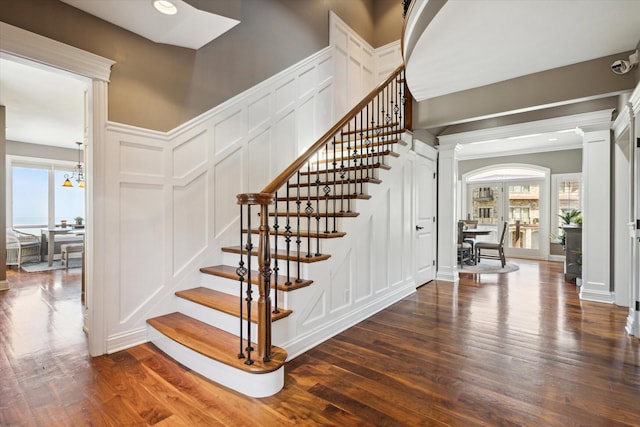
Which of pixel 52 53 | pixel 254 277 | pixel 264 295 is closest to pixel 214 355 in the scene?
pixel 264 295

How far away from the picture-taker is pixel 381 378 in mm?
2088

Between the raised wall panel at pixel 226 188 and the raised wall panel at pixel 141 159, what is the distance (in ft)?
1.84

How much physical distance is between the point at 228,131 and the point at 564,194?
7.93m

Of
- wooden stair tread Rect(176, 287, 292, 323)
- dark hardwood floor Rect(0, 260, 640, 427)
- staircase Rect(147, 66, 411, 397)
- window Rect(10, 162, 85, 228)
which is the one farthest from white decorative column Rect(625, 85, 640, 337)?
window Rect(10, 162, 85, 228)

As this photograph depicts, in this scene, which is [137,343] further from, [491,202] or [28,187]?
[491,202]

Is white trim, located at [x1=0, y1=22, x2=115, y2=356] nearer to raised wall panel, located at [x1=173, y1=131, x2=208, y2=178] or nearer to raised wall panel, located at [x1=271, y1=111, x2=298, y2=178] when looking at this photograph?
raised wall panel, located at [x1=173, y1=131, x2=208, y2=178]

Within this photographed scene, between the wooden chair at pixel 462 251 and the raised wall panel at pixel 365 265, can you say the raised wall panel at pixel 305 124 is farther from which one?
the wooden chair at pixel 462 251

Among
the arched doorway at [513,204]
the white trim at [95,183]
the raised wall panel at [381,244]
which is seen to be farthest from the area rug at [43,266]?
the arched doorway at [513,204]

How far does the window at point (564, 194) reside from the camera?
718 centimetres

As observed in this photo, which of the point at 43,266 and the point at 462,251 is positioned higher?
the point at 462,251

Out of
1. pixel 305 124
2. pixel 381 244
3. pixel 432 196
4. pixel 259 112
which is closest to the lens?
pixel 381 244

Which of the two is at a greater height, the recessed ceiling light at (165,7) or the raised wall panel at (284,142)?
the recessed ceiling light at (165,7)

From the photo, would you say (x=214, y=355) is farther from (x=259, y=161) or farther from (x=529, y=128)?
(x=529, y=128)

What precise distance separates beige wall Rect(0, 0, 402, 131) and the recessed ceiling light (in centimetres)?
20
